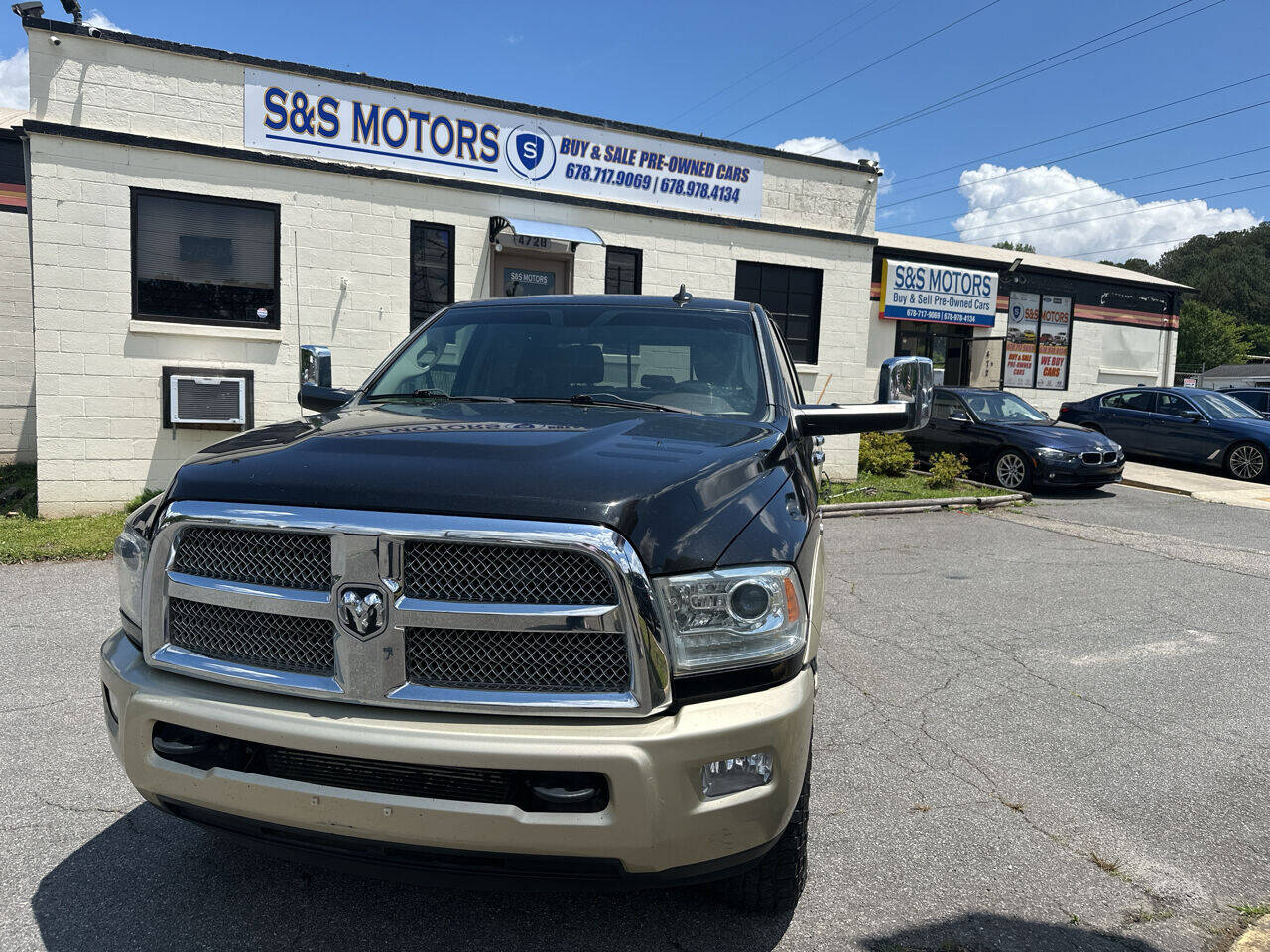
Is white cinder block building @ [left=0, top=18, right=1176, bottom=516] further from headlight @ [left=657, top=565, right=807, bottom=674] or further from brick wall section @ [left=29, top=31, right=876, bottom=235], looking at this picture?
headlight @ [left=657, top=565, right=807, bottom=674]

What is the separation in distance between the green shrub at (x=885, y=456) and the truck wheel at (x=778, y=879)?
37.2 ft

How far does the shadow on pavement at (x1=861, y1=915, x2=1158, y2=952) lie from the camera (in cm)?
240

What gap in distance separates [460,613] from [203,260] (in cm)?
874

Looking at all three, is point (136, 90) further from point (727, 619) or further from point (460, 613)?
point (727, 619)

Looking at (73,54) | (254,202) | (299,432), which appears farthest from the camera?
(254,202)

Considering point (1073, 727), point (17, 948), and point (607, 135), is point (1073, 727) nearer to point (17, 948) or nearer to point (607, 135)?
point (17, 948)

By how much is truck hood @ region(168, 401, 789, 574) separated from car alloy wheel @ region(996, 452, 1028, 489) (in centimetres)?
1105

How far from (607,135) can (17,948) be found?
10.4m

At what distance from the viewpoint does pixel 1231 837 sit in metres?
3.09

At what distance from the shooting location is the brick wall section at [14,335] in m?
11.2

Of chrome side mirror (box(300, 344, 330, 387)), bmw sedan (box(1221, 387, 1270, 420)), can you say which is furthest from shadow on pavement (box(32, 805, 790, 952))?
bmw sedan (box(1221, 387, 1270, 420))

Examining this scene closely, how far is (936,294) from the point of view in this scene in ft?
58.4

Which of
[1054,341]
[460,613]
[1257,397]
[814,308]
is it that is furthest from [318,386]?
[1257,397]

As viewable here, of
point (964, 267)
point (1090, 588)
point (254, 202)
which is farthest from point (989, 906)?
point (964, 267)
